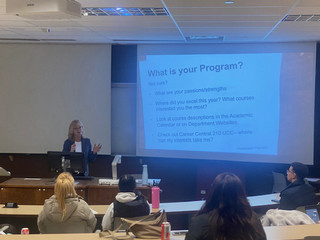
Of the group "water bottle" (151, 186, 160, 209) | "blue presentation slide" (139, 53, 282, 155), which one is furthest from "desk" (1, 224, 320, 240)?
"blue presentation slide" (139, 53, 282, 155)

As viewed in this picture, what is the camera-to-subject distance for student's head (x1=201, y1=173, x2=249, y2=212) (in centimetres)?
292

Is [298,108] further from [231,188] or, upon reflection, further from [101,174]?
[231,188]

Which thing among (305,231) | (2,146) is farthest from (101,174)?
(305,231)

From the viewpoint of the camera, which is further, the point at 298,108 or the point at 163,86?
the point at 163,86

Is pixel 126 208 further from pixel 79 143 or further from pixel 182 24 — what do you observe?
pixel 182 24

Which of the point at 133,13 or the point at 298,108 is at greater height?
the point at 133,13

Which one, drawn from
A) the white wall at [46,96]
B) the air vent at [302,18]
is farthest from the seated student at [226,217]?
the white wall at [46,96]

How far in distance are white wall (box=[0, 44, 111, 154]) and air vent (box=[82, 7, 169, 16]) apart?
3112 mm

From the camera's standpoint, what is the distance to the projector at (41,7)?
459 cm

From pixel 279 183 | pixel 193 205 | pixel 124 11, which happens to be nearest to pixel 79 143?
pixel 124 11

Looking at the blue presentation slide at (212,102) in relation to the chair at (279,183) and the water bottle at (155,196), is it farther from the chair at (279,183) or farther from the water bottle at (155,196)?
the water bottle at (155,196)

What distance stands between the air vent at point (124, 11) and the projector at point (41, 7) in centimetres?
93

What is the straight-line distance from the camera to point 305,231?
12.7 feet

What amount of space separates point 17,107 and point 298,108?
4996 millimetres
